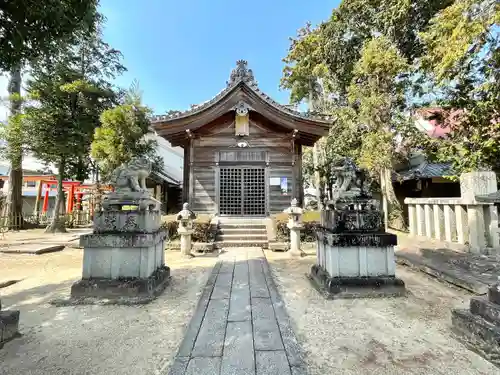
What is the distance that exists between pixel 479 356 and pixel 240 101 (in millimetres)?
11215

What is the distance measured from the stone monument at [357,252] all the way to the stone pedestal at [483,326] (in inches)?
54.1

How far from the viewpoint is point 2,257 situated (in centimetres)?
809

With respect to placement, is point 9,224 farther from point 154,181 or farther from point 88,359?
point 88,359

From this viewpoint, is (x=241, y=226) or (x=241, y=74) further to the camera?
(x=241, y=74)

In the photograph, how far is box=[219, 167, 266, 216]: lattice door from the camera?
1207cm

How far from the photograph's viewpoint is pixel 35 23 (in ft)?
17.3

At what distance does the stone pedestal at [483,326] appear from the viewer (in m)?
2.53

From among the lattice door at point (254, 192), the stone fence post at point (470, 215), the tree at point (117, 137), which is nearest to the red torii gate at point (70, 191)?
the tree at point (117, 137)

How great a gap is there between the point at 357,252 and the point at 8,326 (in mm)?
4832

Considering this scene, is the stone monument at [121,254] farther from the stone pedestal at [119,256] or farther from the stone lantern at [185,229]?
the stone lantern at [185,229]

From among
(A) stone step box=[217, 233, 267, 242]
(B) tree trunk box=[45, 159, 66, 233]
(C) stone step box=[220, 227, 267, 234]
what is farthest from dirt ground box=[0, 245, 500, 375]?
(B) tree trunk box=[45, 159, 66, 233]

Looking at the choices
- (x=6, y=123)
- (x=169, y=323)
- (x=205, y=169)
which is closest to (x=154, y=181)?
(x=205, y=169)

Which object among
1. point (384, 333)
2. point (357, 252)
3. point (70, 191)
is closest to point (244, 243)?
point (357, 252)

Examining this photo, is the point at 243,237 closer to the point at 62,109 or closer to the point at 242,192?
the point at 242,192
